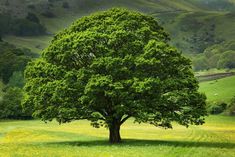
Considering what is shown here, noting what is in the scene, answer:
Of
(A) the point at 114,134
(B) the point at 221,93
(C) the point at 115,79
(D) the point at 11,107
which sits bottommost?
(A) the point at 114,134

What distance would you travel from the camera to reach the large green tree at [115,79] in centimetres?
5812

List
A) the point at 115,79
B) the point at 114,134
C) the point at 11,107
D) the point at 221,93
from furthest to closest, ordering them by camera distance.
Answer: the point at 221,93 → the point at 11,107 → the point at 114,134 → the point at 115,79

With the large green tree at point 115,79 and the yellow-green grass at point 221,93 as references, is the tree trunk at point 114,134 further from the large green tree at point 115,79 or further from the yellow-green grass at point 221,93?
the yellow-green grass at point 221,93

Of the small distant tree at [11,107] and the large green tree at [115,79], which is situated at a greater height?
the small distant tree at [11,107]

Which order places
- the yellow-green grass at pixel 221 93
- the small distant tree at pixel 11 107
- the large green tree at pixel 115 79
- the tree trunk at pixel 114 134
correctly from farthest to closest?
1. the yellow-green grass at pixel 221 93
2. the small distant tree at pixel 11 107
3. the tree trunk at pixel 114 134
4. the large green tree at pixel 115 79

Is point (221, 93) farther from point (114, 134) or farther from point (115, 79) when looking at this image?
point (115, 79)

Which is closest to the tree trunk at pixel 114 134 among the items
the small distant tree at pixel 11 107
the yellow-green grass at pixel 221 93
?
the small distant tree at pixel 11 107

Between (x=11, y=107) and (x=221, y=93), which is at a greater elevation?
(x=221, y=93)

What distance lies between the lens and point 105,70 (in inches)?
2360

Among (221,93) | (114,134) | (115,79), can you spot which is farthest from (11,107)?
(115,79)

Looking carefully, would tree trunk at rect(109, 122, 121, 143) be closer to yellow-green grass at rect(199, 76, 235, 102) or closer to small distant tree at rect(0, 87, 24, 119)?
small distant tree at rect(0, 87, 24, 119)

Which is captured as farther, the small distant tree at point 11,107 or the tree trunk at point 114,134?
the small distant tree at point 11,107

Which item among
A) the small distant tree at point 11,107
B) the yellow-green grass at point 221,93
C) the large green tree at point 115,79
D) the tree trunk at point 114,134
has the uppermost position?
the yellow-green grass at point 221,93

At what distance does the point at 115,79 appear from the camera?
194 ft
